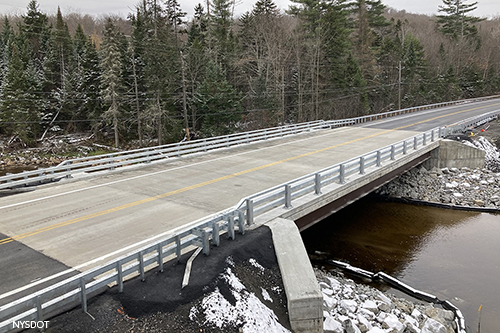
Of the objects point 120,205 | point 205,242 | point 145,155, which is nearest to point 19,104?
point 145,155

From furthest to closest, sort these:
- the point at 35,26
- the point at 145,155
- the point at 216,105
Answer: the point at 35,26
the point at 216,105
the point at 145,155

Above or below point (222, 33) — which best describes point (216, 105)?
below

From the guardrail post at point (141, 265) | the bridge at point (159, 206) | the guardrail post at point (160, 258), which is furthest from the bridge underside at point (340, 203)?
the guardrail post at point (141, 265)

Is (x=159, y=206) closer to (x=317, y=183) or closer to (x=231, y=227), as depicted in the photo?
(x=231, y=227)

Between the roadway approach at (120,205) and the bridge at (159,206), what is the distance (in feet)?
0.10

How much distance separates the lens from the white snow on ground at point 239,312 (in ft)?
24.2

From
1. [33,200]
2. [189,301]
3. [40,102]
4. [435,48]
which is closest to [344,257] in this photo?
[189,301]

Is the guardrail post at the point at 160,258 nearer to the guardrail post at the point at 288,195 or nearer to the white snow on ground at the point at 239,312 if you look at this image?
the white snow on ground at the point at 239,312

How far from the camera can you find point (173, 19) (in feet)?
159

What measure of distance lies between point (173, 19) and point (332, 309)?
44942 mm

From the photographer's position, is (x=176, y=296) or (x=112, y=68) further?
(x=112, y=68)

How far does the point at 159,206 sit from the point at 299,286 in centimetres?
610

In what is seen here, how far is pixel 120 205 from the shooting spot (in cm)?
1322

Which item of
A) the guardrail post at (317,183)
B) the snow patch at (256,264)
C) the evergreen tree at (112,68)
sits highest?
the evergreen tree at (112,68)
